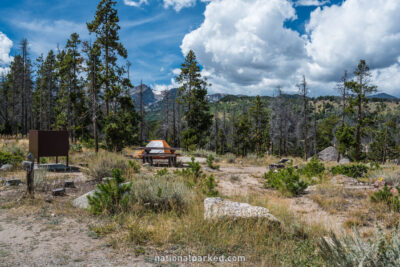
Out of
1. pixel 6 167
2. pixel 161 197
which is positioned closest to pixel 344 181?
pixel 161 197

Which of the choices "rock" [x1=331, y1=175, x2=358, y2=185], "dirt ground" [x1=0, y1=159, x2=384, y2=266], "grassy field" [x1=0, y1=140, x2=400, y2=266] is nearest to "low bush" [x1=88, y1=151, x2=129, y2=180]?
"grassy field" [x1=0, y1=140, x2=400, y2=266]

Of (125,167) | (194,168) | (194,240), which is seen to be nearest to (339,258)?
(194,240)

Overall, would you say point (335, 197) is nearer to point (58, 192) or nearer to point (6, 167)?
point (58, 192)

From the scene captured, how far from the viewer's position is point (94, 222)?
4.56m

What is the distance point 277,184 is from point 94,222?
6877 millimetres

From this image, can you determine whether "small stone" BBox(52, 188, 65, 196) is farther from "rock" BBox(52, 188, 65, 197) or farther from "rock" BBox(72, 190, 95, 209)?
"rock" BBox(72, 190, 95, 209)

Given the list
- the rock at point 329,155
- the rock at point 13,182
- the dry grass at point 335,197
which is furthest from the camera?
the rock at point 329,155

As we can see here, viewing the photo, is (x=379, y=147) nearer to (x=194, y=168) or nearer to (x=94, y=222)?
(x=194, y=168)

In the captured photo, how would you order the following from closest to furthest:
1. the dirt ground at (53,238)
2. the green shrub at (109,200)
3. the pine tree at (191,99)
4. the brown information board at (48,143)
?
the dirt ground at (53,238)
the green shrub at (109,200)
the brown information board at (48,143)
the pine tree at (191,99)

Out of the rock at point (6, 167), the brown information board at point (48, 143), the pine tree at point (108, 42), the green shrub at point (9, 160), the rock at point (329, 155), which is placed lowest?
the rock at point (329, 155)

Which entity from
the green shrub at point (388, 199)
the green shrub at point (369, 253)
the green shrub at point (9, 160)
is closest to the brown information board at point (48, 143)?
the green shrub at point (9, 160)

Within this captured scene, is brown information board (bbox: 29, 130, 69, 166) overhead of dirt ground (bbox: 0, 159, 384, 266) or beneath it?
overhead

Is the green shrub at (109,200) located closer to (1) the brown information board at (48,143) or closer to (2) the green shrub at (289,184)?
(2) the green shrub at (289,184)

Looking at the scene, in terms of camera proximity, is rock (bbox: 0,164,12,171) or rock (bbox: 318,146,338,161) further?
rock (bbox: 318,146,338,161)
